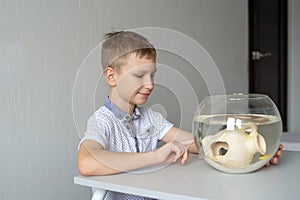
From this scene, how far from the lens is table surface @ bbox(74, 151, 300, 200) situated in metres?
0.72

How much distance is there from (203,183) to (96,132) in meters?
0.31

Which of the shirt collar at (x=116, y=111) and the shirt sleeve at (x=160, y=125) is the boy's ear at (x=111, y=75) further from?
the shirt sleeve at (x=160, y=125)

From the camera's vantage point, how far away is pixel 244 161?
0.81 m

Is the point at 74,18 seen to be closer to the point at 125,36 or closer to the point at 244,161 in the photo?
the point at 125,36

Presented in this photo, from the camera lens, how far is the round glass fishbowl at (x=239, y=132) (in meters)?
0.79

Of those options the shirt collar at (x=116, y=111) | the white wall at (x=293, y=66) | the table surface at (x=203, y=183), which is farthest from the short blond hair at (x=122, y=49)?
the white wall at (x=293, y=66)

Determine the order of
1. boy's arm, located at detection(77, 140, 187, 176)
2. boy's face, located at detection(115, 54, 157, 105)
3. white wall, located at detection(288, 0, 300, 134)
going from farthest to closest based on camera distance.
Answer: white wall, located at detection(288, 0, 300, 134), boy's face, located at detection(115, 54, 157, 105), boy's arm, located at detection(77, 140, 187, 176)

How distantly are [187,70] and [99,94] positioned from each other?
30.5 inches

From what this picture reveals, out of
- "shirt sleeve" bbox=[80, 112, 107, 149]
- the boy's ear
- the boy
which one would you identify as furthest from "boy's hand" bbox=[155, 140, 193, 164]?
the boy's ear

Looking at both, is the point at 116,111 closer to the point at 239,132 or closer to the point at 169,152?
the point at 169,152

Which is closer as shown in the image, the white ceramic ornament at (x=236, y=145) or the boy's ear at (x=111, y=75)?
the white ceramic ornament at (x=236, y=145)

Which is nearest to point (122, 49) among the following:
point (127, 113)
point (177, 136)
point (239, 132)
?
point (127, 113)

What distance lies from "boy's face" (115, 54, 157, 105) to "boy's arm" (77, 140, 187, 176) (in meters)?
0.20

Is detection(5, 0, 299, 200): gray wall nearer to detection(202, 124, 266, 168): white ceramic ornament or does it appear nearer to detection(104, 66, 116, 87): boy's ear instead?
detection(104, 66, 116, 87): boy's ear
